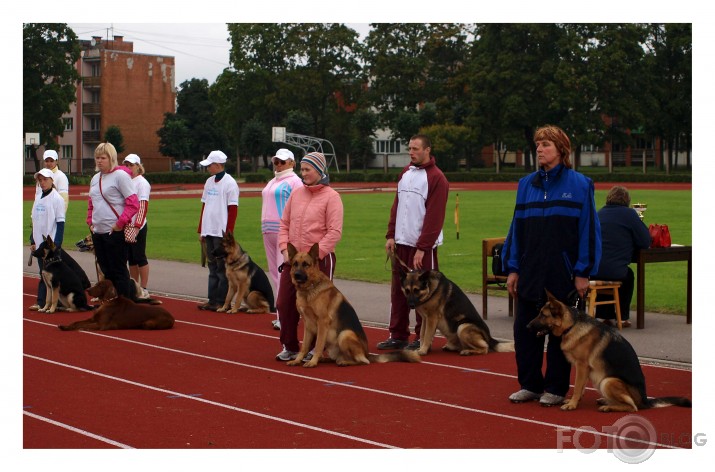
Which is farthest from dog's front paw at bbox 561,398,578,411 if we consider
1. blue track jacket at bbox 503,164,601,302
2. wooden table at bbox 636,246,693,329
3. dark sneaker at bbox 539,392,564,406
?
wooden table at bbox 636,246,693,329

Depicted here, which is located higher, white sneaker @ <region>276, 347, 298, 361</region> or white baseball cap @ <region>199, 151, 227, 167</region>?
white baseball cap @ <region>199, 151, 227, 167</region>

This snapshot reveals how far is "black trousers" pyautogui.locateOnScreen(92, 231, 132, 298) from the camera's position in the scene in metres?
12.6

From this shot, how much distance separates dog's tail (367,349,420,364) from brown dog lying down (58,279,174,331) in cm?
328

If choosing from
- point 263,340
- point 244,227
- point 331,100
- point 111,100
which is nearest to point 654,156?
point 331,100

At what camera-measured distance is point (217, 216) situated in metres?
13.7

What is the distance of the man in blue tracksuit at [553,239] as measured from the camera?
25.3 ft

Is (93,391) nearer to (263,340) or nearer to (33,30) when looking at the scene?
(263,340)

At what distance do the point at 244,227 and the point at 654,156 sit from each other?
66461 mm

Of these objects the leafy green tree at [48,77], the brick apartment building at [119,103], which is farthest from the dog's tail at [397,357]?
the brick apartment building at [119,103]

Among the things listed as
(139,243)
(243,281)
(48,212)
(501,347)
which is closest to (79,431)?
(501,347)

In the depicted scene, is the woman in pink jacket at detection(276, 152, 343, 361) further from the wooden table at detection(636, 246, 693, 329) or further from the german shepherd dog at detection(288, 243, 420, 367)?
the wooden table at detection(636, 246, 693, 329)

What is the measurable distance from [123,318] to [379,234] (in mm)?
16747

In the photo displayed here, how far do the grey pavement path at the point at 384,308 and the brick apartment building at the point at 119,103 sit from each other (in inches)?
3191

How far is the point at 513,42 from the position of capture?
82.2 m
